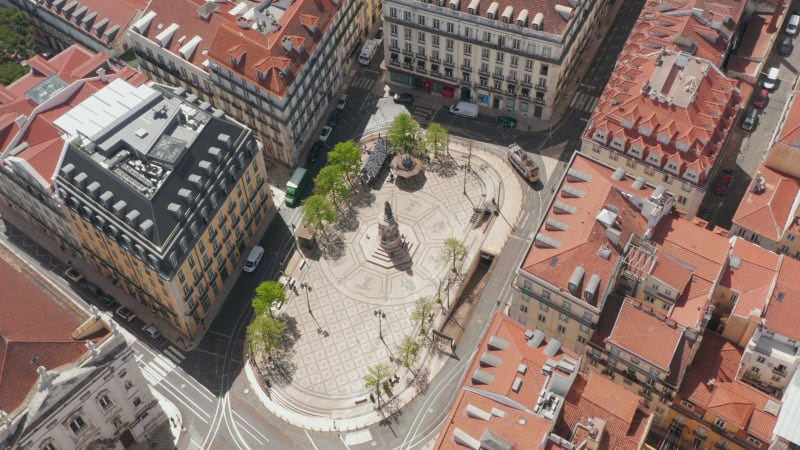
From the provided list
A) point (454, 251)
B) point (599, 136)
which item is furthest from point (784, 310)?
point (454, 251)

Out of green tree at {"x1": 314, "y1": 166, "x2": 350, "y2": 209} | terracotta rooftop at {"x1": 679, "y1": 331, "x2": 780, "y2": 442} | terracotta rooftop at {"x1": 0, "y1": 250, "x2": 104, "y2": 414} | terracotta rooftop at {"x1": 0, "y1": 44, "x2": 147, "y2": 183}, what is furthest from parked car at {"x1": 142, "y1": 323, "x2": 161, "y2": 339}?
terracotta rooftop at {"x1": 679, "y1": 331, "x2": 780, "y2": 442}

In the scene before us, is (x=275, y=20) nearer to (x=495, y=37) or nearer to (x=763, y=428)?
(x=495, y=37)

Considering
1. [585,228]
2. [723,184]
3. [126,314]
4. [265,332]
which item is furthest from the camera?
[723,184]

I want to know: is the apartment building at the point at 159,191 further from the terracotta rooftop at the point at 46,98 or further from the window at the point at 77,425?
the window at the point at 77,425

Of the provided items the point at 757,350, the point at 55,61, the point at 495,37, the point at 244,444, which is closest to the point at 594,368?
the point at 757,350

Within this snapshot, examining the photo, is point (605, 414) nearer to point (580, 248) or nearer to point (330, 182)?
point (580, 248)

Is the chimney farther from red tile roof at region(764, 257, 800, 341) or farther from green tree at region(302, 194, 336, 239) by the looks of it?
red tile roof at region(764, 257, 800, 341)
